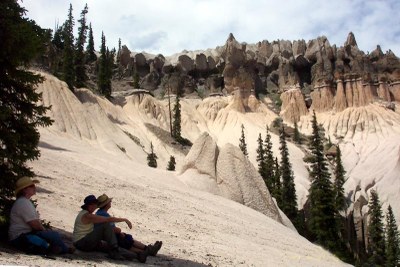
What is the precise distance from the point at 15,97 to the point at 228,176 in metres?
18.6

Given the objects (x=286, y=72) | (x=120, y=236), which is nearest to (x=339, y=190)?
(x=286, y=72)

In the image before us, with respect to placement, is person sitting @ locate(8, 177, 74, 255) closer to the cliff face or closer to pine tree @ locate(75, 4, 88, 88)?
pine tree @ locate(75, 4, 88, 88)

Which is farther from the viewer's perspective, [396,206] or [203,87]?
[203,87]

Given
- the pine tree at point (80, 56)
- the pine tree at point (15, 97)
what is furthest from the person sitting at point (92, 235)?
the pine tree at point (80, 56)

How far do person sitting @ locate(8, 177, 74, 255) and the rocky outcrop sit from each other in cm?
1852

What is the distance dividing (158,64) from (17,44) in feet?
299

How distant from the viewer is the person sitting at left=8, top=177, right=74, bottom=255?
7.98 m

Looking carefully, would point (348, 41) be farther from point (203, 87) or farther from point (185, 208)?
point (185, 208)

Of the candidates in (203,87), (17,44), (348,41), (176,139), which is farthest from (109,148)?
(348,41)

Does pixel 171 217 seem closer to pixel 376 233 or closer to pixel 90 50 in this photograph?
pixel 376 233

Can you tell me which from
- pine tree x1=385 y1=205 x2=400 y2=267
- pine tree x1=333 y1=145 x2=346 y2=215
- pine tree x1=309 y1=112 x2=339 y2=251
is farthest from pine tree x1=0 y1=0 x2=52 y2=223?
pine tree x1=333 y1=145 x2=346 y2=215

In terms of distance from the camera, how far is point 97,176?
20953 mm

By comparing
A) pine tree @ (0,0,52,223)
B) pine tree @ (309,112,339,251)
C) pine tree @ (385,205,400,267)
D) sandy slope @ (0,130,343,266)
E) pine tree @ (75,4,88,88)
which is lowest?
pine tree @ (385,205,400,267)

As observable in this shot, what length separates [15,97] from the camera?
9.97 metres
